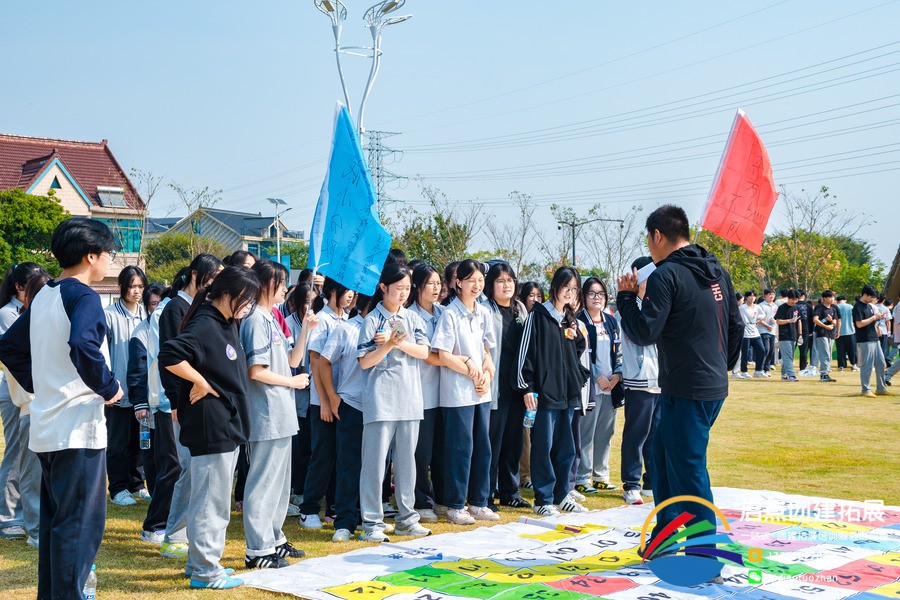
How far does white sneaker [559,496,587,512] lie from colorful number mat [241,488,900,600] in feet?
0.69

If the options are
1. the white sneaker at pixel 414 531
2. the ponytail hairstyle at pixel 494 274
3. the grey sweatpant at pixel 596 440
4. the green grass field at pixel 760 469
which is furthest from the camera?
the grey sweatpant at pixel 596 440

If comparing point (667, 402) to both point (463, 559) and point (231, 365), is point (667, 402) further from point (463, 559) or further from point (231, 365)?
point (231, 365)

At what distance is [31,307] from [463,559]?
3.13 metres

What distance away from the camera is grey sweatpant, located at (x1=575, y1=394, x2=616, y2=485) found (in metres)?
8.57

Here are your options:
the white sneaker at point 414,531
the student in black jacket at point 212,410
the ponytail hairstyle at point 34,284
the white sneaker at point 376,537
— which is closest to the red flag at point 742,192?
the white sneaker at point 414,531

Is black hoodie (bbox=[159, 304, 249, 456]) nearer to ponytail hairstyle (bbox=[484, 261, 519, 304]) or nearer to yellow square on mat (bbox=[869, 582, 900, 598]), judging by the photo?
ponytail hairstyle (bbox=[484, 261, 519, 304])

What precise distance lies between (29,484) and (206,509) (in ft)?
6.64

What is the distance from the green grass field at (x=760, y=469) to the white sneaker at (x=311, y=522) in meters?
0.07

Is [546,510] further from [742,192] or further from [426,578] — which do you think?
[742,192]

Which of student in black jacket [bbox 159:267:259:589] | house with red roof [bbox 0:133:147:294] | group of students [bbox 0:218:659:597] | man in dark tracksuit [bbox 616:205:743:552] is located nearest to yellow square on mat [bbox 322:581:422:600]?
student in black jacket [bbox 159:267:259:589]

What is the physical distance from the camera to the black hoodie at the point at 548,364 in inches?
293

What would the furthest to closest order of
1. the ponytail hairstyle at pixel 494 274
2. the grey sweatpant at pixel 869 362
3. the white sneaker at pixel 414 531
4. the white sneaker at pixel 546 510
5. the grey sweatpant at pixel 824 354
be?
1. the grey sweatpant at pixel 824 354
2. the grey sweatpant at pixel 869 362
3. the ponytail hairstyle at pixel 494 274
4. the white sneaker at pixel 546 510
5. the white sneaker at pixel 414 531

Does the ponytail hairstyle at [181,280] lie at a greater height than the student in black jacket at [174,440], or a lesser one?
greater

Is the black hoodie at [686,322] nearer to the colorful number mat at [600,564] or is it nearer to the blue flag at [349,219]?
the colorful number mat at [600,564]
